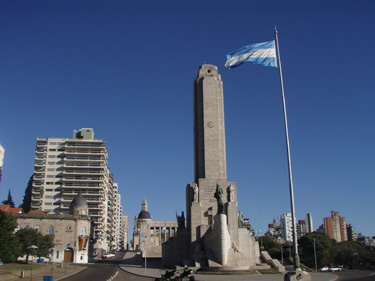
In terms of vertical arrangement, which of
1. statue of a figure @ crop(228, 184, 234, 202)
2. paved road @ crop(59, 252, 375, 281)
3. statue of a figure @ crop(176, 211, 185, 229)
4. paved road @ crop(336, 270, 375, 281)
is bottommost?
paved road @ crop(336, 270, 375, 281)

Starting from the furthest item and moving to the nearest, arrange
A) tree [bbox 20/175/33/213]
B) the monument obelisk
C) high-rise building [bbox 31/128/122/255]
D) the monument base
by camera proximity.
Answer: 1. tree [bbox 20/175/33/213]
2. high-rise building [bbox 31/128/122/255]
3. the monument obelisk
4. the monument base

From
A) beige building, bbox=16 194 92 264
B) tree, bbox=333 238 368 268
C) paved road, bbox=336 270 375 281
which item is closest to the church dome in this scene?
beige building, bbox=16 194 92 264

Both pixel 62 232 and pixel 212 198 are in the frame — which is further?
pixel 62 232

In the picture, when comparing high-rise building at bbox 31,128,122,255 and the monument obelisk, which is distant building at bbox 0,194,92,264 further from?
high-rise building at bbox 31,128,122,255

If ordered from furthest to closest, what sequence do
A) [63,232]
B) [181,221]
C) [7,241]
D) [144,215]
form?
[144,215] → [63,232] → [181,221] → [7,241]

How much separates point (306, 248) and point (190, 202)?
4614 centimetres

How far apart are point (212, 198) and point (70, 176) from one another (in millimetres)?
59255

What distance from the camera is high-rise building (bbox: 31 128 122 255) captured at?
105688 millimetres

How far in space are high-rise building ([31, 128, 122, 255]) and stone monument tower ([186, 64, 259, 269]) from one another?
1958 inches

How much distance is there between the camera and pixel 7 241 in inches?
1951

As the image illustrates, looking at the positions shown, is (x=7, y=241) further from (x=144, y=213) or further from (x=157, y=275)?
(x=144, y=213)

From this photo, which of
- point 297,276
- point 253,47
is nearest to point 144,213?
point 253,47

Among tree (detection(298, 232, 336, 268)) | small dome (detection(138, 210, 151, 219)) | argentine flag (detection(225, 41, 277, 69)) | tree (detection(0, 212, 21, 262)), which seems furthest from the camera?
small dome (detection(138, 210, 151, 219))

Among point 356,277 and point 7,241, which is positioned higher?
point 7,241
